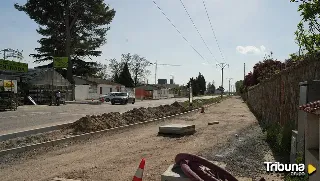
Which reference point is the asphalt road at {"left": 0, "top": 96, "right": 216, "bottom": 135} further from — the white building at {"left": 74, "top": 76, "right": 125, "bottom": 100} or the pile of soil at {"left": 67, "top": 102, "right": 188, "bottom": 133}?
the white building at {"left": 74, "top": 76, "right": 125, "bottom": 100}

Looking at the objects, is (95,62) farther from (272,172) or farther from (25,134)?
(272,172)

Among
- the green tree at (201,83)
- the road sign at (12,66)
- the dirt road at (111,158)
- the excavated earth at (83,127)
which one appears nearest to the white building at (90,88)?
the road sign at (12,66)

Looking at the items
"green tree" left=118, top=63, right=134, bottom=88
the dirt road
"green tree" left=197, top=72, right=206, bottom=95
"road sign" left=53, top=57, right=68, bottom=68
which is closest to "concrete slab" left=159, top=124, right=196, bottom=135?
the dirt road

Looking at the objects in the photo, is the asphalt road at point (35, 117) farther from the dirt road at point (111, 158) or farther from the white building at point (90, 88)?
the white building at point (90, 88)

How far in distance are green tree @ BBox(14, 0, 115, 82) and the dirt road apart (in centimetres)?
4084

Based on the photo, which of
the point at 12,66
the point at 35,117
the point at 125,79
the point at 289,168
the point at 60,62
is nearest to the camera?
the point at 289,168

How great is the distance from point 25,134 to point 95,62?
44.2m

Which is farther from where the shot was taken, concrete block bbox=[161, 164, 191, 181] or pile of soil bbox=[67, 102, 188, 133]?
pile of soil bbox=[67, 102, 188, 133]

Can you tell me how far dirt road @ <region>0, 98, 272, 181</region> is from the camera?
270 inches

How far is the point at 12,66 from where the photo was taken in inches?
1367

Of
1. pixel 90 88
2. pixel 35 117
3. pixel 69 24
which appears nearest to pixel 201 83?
pixel 90 88

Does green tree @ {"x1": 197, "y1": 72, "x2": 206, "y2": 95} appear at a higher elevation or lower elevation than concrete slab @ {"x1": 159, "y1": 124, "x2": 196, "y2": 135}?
higher

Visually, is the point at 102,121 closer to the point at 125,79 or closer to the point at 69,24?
the point at 69,24

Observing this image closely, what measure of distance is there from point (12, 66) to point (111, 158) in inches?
1183
